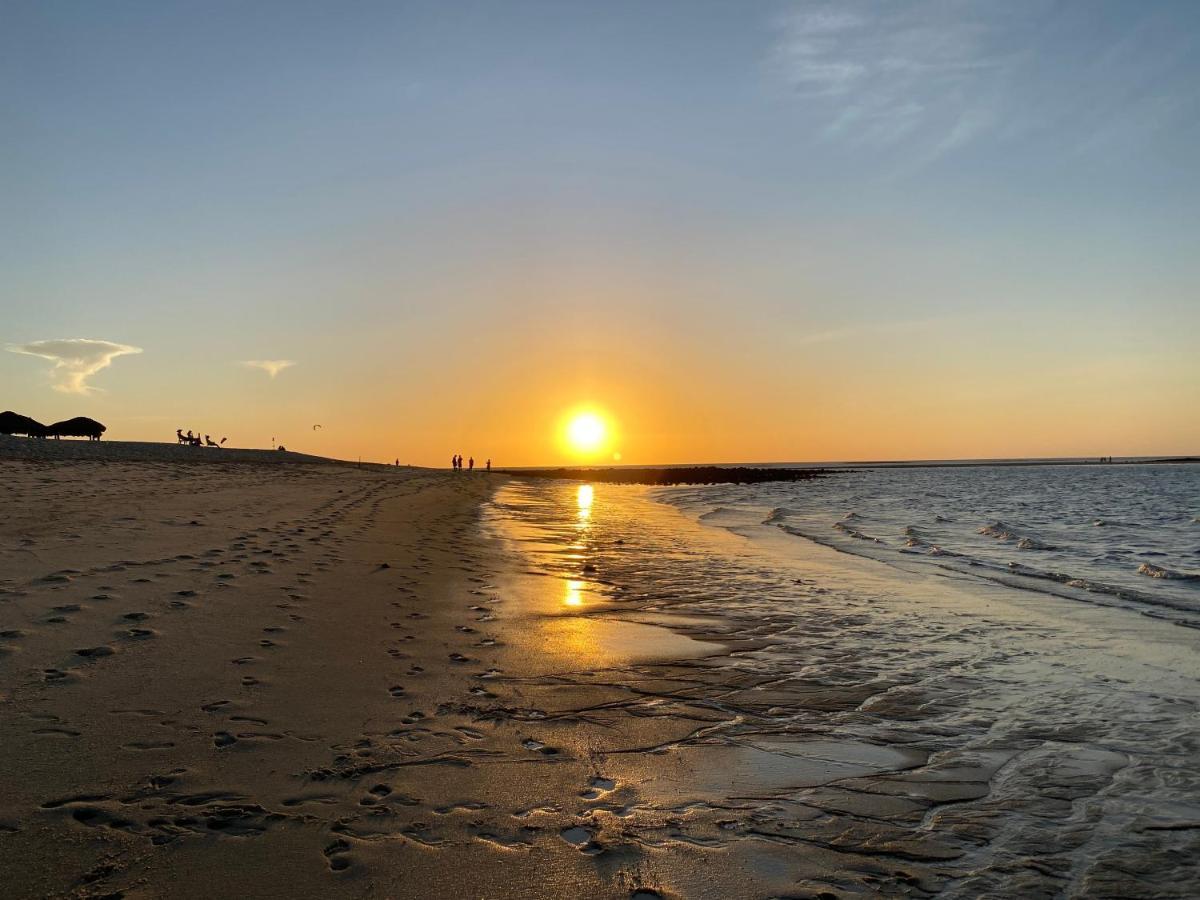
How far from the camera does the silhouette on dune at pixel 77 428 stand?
216ft

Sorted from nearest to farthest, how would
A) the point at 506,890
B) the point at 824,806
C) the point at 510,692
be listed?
the point at 506,890 < the point at 824,806 < the point at 510,692

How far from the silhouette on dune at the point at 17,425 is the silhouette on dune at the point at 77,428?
192 cm

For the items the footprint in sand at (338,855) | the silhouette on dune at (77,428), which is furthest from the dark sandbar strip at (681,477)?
the footprint in sand at (338,855)

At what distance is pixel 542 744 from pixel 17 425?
75.0m

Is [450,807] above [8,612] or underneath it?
underneath

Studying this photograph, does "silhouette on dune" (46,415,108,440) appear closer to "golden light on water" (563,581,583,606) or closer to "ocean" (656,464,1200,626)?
"ocean" (656,464,1200,626)

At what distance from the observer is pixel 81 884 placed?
355cm

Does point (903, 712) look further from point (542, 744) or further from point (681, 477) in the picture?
point (681, 477)

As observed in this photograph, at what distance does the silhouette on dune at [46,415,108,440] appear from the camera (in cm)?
6575

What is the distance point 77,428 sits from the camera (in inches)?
2611

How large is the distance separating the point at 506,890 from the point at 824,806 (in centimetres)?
237

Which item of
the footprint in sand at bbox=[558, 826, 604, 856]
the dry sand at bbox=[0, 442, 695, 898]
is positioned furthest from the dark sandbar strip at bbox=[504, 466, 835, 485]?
the footprint in sand at bbox=[558, 826, 604, 856]

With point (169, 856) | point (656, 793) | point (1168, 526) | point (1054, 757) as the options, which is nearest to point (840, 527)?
point (1168, 526)

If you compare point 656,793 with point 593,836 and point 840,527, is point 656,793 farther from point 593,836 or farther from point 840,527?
point 840,527
